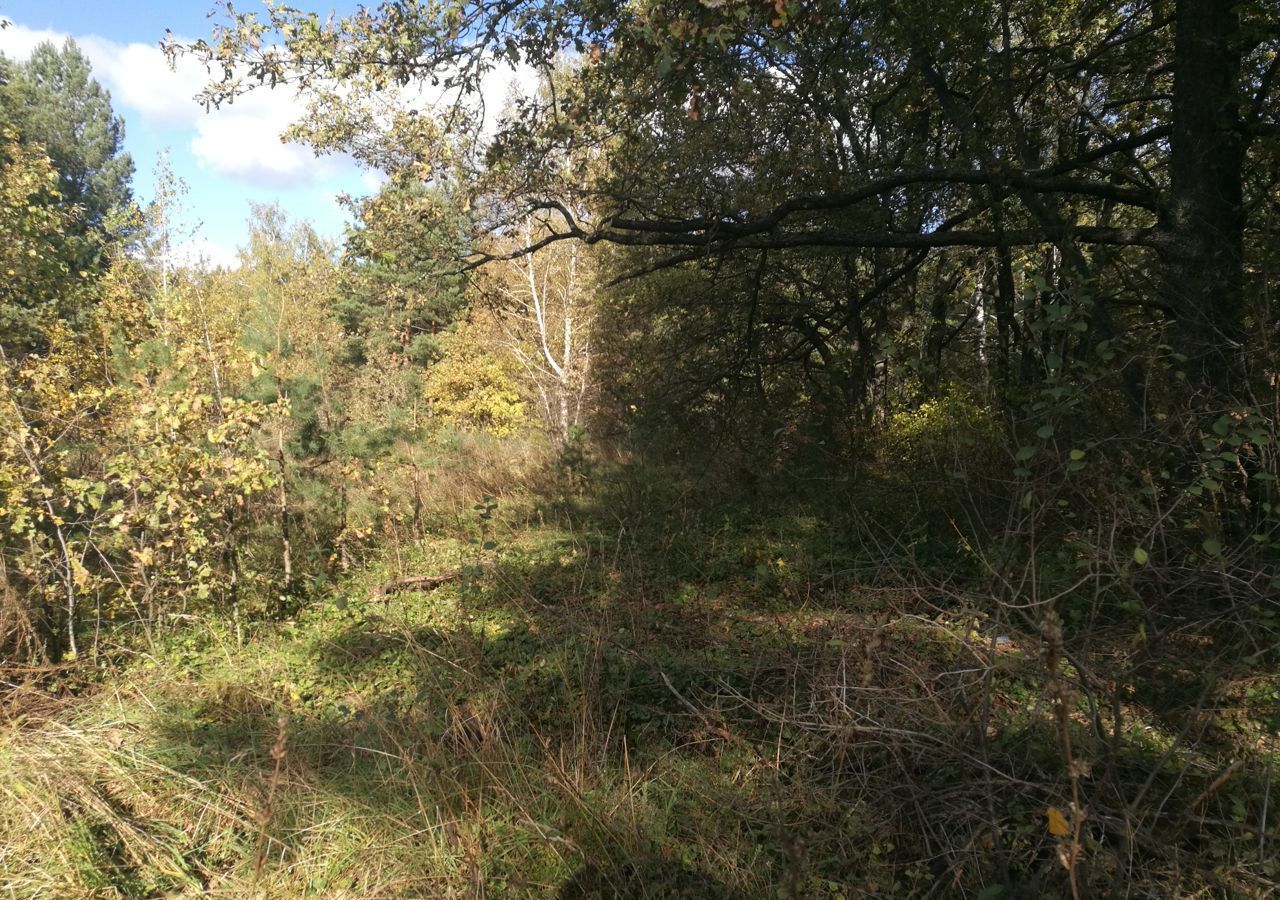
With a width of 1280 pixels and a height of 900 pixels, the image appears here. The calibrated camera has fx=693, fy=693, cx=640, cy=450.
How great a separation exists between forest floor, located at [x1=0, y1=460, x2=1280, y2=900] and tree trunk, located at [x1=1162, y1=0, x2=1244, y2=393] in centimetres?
265

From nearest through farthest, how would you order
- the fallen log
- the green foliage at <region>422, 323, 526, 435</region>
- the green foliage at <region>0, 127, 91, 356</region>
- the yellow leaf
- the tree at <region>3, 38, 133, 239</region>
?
the yellow leaf, the fallen log, the green foliage at <region>0, 127, 91, 356</region>, the green foliage at <region>422, 323, 526, 435</region>, the tree at <region>3, 38, 133, 239</region>

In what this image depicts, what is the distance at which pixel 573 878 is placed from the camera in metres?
2.75

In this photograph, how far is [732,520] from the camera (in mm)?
7852

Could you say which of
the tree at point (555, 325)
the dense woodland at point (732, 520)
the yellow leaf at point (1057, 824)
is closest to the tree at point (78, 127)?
the tree at point (555, 325)

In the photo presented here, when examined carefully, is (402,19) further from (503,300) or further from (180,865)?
(503,300)

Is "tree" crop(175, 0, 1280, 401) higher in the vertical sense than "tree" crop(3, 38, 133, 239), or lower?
lower

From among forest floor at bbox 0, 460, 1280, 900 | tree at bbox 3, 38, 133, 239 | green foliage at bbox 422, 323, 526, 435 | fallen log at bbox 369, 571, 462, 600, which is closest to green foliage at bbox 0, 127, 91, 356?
fallen log at bbox 369, 571, 462, 600

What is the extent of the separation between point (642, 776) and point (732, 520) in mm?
4687

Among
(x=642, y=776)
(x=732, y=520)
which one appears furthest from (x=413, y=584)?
(x=642, y=776)

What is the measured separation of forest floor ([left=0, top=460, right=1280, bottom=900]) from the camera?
2600 millimetres

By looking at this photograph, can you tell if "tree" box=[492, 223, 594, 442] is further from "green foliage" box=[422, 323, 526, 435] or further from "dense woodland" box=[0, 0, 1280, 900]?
"dense woodland" box=[0, 0, 1280, 900]

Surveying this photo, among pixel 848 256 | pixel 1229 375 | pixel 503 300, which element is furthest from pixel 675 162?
pixel 503 300

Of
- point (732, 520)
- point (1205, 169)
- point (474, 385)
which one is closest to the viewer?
point (1205, 169)

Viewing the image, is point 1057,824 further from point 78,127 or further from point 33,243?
point 78,127
